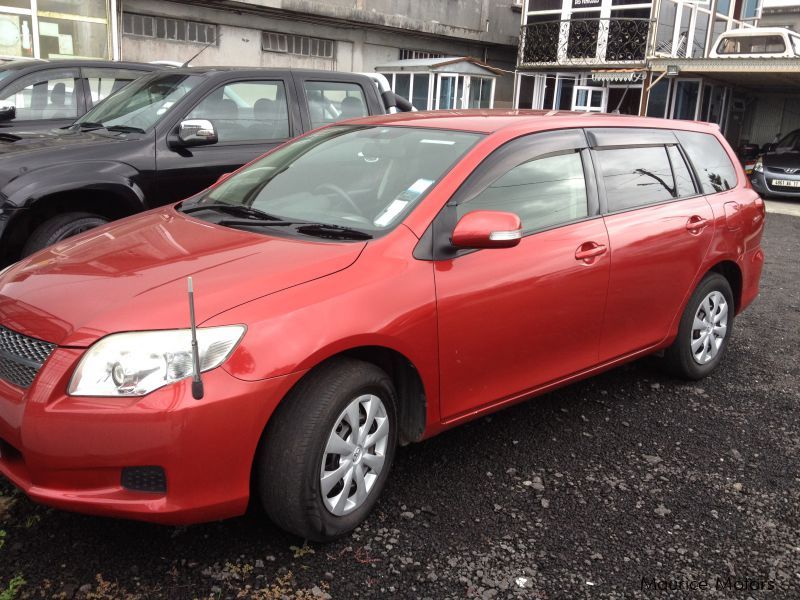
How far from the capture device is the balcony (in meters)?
22.1

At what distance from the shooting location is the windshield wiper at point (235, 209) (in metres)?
3.40

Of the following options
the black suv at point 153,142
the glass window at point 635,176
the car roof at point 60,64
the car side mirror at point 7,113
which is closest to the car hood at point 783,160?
the black suv at point 153,142

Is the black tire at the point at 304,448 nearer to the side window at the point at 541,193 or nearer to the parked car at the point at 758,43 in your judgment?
the side window at the point at 541,193

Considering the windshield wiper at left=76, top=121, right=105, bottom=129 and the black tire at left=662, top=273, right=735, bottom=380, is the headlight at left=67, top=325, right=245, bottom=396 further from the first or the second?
the windshield wiper at left=76, top=121, right=105, bottom=129

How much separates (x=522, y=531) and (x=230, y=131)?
4171mm

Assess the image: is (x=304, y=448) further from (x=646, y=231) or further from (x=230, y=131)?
(x=230, y=131)

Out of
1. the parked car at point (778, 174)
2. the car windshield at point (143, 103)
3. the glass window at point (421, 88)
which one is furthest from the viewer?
the glass window at point (421, 88)

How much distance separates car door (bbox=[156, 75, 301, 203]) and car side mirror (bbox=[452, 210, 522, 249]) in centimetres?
322

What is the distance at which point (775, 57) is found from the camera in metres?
18.1

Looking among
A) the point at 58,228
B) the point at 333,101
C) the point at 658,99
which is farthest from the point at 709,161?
the point at 658,99

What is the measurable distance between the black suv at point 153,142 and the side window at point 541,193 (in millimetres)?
2737

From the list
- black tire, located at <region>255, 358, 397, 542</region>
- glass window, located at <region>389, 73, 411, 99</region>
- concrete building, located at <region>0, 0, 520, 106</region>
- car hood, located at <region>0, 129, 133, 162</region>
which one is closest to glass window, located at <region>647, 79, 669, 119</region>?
concrete building, located at <region>0, 0, 520, 106</region>

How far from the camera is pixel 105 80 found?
7.60 metres

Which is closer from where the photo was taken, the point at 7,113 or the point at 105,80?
the point at 7,113
